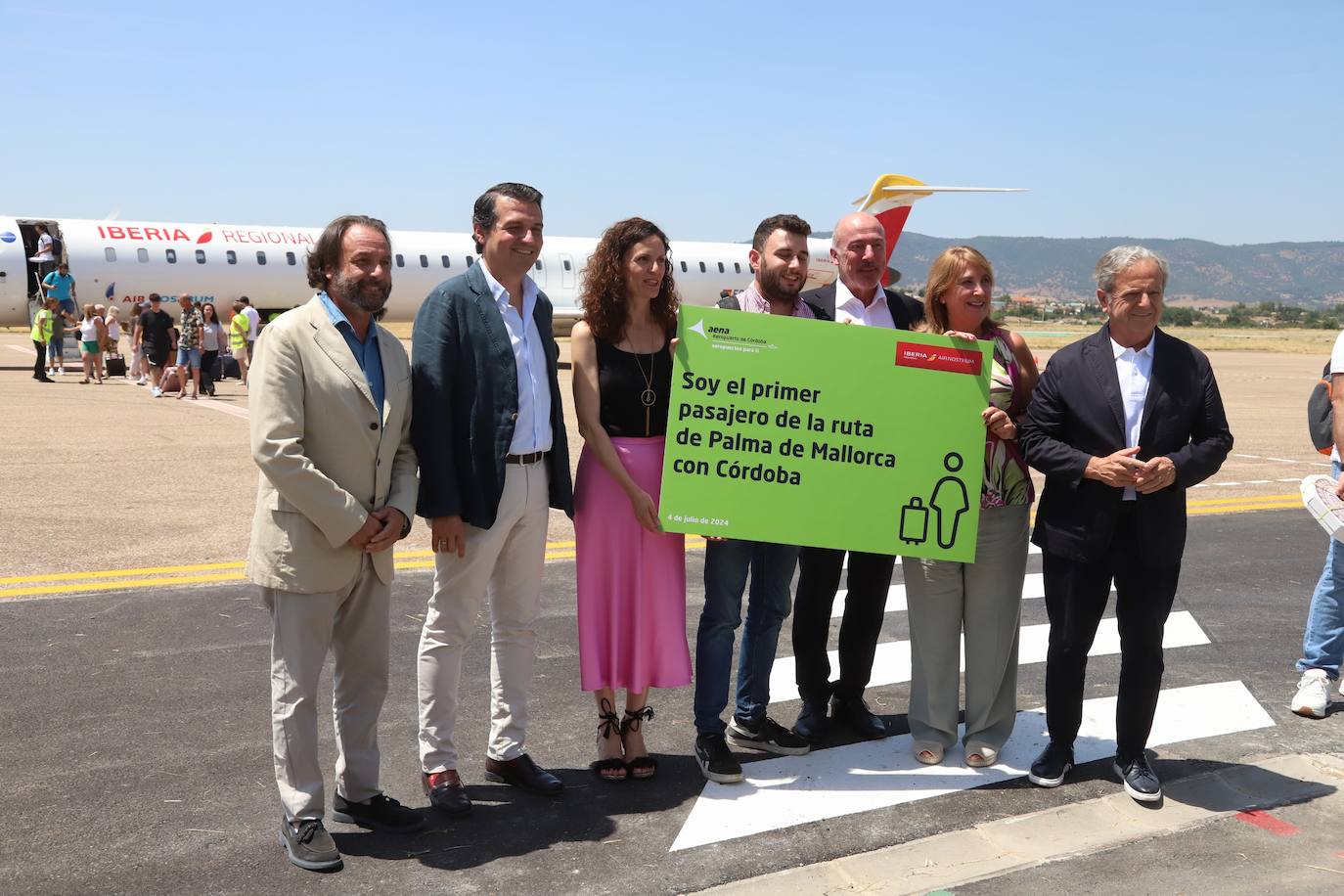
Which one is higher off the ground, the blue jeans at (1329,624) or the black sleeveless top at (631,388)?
the black sleeveless top at (631,388)

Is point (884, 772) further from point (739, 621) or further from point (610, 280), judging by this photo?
point (610, 280)

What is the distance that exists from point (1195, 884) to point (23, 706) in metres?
4.93

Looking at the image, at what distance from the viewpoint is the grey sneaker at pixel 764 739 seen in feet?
16.6

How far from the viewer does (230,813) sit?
4176 mm

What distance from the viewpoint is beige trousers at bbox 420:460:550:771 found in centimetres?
437

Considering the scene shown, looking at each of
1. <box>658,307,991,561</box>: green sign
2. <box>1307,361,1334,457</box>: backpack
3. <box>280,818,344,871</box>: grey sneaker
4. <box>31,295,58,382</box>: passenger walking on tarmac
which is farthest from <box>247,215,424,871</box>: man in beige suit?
<box>31,295,58,382</box>: passenger walking on tarmac

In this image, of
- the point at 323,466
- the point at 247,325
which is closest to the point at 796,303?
the point at 323,466

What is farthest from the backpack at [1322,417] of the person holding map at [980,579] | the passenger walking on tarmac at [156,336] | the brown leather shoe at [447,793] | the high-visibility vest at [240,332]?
the high-visibility vest at [240,332]

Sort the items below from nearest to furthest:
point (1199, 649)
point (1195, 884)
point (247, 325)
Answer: point (1195, 884)
point (1199, 649)
point (247, 325)

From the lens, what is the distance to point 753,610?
199 inches

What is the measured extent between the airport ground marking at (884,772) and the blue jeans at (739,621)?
31cm

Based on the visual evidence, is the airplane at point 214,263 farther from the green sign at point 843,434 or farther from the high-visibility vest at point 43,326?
the green sign at point 843,434

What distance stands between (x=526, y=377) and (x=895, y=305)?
182 cm

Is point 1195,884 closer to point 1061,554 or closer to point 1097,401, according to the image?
point 1061,554
